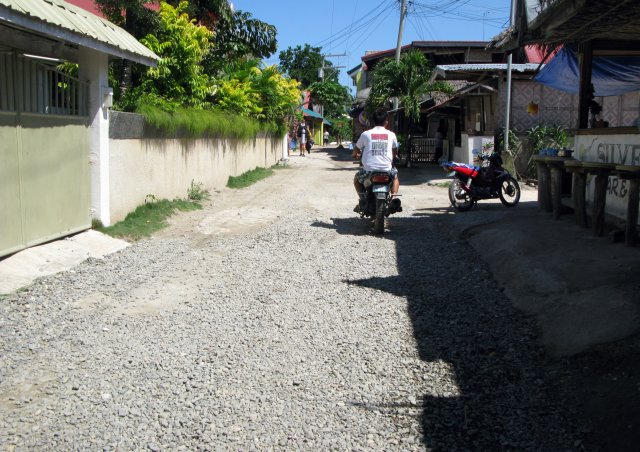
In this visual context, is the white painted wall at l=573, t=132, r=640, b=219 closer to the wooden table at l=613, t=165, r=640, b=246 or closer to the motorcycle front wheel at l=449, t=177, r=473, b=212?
the wooden table at l=613, t=165, r=640, b=246

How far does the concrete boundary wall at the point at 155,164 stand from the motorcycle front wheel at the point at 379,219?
12.8 ft

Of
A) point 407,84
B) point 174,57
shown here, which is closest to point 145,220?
point 174,57

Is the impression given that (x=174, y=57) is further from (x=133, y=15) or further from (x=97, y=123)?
(x=97, y=123)

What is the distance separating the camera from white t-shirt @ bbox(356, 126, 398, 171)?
9.52 m

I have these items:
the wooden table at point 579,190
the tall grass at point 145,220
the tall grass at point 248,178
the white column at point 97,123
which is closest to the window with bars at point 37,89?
the white column at point 97,123

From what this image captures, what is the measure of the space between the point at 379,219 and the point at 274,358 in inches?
201

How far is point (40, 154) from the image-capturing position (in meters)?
7.33

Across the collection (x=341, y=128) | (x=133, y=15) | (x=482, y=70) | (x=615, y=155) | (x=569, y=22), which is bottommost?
(x=615, y=155)

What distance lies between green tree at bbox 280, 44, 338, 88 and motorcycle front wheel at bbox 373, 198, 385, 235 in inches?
2239

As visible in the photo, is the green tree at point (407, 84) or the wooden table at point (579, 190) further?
the green tree at point (407, 84)

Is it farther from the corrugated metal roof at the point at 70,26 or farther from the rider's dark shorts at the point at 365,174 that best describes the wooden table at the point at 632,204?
the corrugated metal roof at the point at 70,26

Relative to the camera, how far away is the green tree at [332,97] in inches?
2517

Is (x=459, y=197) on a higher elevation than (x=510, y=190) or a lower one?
lower

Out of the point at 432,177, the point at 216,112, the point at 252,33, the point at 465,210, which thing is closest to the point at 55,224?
the point at 465,210
